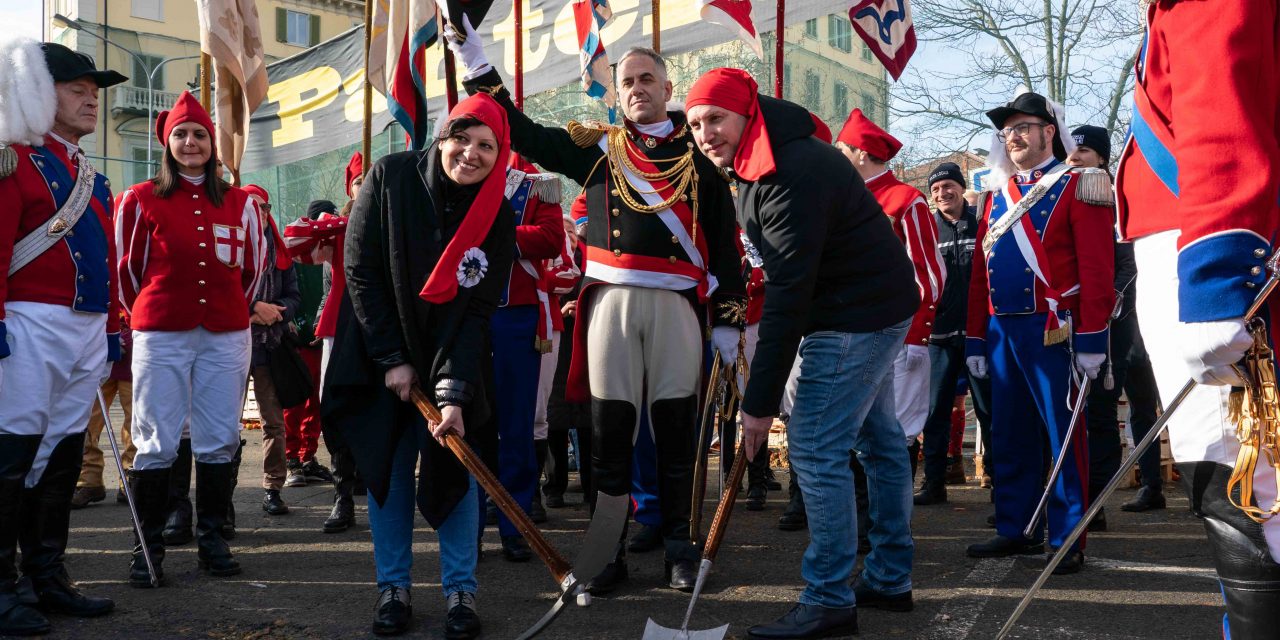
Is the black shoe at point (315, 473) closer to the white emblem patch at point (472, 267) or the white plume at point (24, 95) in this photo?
the white plume at point (24, 95)

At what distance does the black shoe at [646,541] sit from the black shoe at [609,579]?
75 cm

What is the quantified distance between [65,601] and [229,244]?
174cm

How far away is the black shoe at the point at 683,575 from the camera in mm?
4672

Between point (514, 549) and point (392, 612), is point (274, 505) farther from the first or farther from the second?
point (392, 612)

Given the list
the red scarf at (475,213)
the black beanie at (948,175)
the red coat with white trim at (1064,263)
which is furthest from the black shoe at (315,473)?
the red coat with white trim at (1064,263)

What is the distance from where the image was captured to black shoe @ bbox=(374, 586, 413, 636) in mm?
3996

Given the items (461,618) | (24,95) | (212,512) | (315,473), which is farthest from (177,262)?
(315,473)

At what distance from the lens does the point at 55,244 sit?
4.37m

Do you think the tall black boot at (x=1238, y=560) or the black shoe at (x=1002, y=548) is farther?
the black shoe at (x=1002, y=548)

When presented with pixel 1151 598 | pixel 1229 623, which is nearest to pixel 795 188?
pixel 1229 623

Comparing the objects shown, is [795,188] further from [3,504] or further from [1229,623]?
[3,504]

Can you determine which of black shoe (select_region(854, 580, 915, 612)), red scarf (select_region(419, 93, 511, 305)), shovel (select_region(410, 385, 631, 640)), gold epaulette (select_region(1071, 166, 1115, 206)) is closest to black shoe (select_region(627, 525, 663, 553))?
shovel (select_region(410, 385, 631, 640))

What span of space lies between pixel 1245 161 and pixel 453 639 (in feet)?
9.45

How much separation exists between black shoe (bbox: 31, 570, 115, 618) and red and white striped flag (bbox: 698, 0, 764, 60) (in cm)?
477
